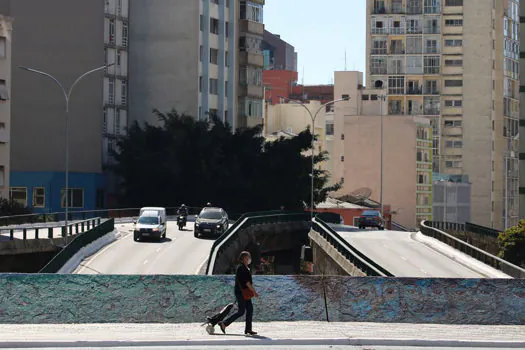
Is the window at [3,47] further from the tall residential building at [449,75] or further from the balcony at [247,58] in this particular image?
the tall residential building at [449,75]

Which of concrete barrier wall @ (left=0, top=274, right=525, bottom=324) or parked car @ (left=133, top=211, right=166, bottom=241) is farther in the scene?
parked car @ (left=133, top=211, right=166, bottom=241)

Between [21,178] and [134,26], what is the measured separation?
2314 centimetres

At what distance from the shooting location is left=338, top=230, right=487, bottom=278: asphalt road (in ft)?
181

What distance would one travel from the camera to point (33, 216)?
71.8m

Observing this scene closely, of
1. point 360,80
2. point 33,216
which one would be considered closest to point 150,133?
point 33,216

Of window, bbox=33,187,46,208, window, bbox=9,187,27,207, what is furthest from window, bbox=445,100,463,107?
window, bbox=9,187,27,207

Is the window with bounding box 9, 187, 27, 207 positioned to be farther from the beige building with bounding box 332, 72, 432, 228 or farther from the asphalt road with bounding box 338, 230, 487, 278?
the beige building with bounding box 332, 72, 432, 228

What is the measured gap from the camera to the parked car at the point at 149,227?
2633 inches

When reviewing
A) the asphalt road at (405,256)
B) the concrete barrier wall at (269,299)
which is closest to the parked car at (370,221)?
the asphalt road at (405,256)

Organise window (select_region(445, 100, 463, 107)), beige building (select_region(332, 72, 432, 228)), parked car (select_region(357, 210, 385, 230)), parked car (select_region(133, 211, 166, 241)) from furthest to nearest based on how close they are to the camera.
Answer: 1. window (select_region(445, 100, 463, 107))
2. beige building (select_region(332, 72, 432, 228))
3. parked car (select_region(357, 210, 385, 230))
4. parked car (select_region(133, 211, 166, 241))

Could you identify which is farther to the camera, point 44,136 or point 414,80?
point 414,80

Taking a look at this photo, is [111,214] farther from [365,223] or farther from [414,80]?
[414,80]

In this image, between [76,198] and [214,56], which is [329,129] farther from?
[76,198]

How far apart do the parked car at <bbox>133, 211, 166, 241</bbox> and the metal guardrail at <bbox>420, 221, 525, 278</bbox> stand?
674 inches
